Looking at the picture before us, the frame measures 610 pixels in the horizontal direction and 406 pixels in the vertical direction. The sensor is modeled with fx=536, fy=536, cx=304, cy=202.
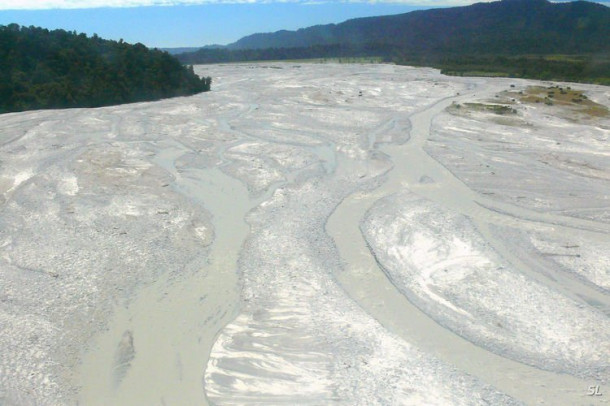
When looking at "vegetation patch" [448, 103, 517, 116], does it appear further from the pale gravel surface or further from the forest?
the forest

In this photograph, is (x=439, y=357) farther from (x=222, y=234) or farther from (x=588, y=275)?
(x=222, y=234)

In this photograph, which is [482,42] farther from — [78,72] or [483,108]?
[78,72]

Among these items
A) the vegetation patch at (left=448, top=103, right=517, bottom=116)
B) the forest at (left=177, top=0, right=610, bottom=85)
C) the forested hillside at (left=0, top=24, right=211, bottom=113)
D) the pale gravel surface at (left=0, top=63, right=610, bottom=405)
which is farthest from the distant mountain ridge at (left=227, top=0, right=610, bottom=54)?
the pale gravel surface at (left=0, top=63, right=610, bottom=405)

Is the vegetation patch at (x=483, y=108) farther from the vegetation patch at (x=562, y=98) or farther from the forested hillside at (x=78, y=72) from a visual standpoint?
the forested hillside at (x=78, y=72)

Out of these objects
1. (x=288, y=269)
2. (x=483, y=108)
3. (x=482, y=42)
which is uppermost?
(x=482, y=42)

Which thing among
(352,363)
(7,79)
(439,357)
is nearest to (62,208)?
(352,363)

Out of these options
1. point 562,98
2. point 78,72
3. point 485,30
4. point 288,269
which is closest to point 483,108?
point 562,98

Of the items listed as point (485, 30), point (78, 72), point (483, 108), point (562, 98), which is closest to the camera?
point (483, 108)

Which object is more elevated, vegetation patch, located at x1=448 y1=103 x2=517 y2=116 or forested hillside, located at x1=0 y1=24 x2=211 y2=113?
forested hillside, located at x1=0 y1=24 x2=211 y2=113
